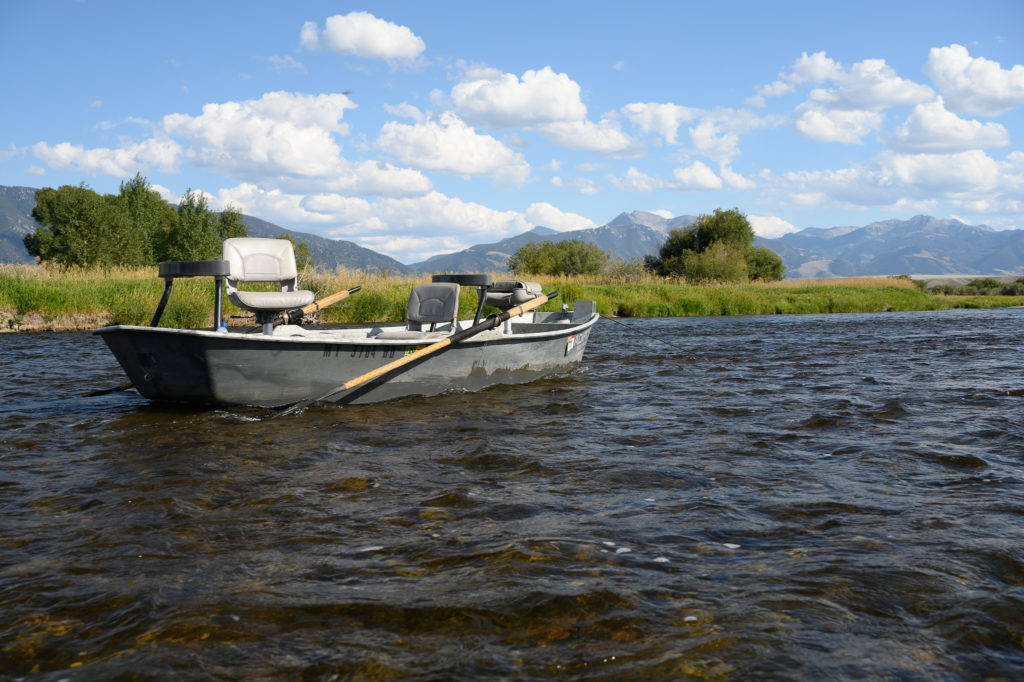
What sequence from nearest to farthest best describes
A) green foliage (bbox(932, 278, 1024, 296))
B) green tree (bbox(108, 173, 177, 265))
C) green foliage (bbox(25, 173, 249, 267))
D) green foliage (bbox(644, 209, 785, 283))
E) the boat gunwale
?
the boat gunwale < green foliage (bbox(25, 173, 249, 267)) < green tree (bbox(108, 173, 177, 265)) < green foliage (bbox(644, 209, 785, 283)) < green foliage (bbox(932, 278, 1024, 296))

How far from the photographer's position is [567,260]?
183 ft

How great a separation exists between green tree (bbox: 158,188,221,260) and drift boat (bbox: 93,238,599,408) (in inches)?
1727

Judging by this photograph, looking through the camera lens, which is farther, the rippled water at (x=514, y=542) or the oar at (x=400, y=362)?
the oar at (x=400, y=362)

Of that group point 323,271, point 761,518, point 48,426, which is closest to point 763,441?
point 761,518

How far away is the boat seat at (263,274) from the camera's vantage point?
884 centimetres

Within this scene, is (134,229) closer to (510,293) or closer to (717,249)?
(717,249)

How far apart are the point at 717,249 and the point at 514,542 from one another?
48.2 m

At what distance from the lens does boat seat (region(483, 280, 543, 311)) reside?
12820 mm

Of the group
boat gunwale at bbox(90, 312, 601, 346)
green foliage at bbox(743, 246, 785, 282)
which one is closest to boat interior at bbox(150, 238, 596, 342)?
boat gunwale at bbox(90, 312, 601, 346)

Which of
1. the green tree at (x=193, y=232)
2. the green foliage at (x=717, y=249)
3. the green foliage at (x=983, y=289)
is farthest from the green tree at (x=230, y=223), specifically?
the green foliage at (x=983, y=289)

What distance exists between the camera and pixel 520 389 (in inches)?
444

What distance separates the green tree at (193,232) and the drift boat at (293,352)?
4386 centimetres

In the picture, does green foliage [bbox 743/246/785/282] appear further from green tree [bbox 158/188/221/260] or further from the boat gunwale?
the boat gunwale

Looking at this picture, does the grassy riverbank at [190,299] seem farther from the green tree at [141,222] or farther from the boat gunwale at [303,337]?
the green tree at [141,222]
